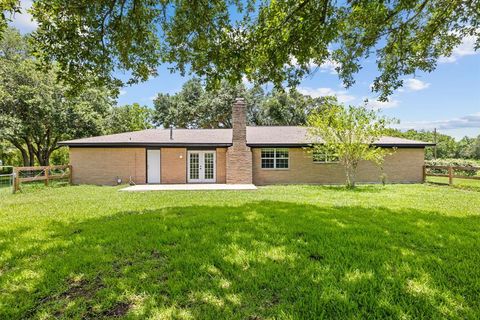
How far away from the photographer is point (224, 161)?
15938 mm

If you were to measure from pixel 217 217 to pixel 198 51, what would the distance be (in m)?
4.64

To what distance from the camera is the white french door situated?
15859 millimetres

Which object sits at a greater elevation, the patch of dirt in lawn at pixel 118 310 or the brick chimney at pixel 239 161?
the brick chimney at pixel 239 161

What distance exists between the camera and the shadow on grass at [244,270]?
2.78 meters

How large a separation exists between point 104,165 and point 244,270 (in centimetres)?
1437

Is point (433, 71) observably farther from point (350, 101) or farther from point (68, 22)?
point (68, 22)

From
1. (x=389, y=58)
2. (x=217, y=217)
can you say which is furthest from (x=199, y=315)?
(x=389, y=58)

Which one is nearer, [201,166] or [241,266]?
[241,266]

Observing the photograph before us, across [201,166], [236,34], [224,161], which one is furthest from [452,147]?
[236,34]

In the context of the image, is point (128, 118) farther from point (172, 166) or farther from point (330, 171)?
point (330, 171)

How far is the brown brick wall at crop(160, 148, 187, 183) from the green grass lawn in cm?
892

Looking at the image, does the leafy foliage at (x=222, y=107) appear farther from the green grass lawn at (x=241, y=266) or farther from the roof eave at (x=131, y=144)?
the green grass lawn at (x=241, y=266)

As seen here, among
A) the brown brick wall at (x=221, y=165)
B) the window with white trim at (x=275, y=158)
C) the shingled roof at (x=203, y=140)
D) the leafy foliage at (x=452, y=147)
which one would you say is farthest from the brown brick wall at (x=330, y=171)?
the leafy foliage at (x=452, y=147)

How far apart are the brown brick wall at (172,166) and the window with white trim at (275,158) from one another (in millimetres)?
4878
